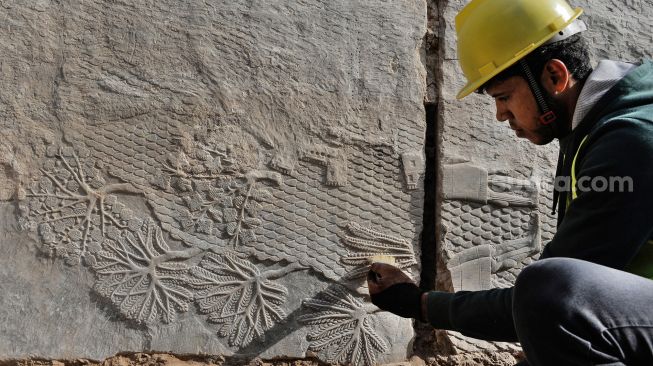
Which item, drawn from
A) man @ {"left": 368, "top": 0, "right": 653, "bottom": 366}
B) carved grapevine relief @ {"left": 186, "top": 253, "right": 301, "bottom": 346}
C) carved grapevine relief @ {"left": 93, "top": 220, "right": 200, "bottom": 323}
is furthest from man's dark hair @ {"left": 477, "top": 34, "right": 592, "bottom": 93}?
carved grapevine relief @ {"left": 93, "top": 220, "right": 200, "bottom": 323}

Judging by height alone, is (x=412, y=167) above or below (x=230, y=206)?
above

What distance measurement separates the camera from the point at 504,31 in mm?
2084

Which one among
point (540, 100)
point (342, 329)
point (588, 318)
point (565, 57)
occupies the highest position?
point (565, 57)

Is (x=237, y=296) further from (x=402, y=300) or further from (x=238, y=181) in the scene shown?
(x=402, y=300)

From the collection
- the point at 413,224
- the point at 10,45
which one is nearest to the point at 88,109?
the point at 10,45

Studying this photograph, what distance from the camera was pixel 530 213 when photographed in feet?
8.86

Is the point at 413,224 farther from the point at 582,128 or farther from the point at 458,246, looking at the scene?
the point at 582,128

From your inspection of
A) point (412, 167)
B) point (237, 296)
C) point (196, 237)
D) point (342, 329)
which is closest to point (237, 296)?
point (237, 296)

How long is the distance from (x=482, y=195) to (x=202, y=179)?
943mm

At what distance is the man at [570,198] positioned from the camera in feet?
5.28

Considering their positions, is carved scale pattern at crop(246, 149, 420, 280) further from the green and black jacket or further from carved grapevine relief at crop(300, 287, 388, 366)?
the green and black jacket

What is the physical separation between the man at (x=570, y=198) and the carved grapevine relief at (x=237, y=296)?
1.14ft

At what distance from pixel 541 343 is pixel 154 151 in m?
1.41

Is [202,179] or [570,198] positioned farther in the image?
[202,179]
